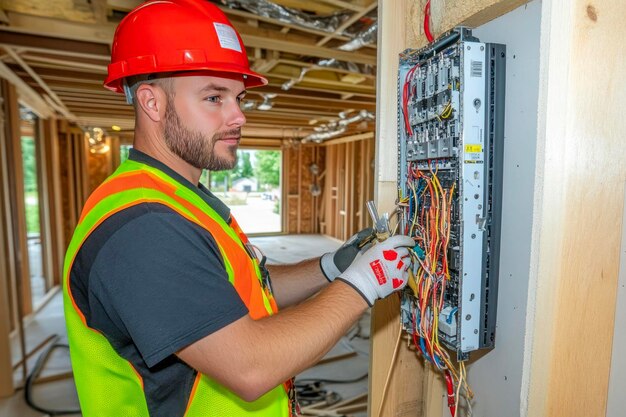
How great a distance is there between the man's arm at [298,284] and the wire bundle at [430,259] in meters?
0.41

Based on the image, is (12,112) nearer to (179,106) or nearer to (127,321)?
(179,106)

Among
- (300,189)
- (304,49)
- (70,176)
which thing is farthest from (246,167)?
(304,49)

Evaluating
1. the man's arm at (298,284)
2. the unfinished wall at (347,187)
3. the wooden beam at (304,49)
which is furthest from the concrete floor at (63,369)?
the unfinished wall at (347,187)

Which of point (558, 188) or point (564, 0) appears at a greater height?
point (564, 0)

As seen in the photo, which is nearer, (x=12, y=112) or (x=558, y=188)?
(x=558, y=188)

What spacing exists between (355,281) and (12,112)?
3665 millimetres

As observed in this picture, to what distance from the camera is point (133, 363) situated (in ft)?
2.60

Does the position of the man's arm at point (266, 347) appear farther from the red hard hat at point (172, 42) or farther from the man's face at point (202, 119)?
the red hard hat at point (172, 42)

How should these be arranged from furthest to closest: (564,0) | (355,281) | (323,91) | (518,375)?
(323,91) < (355,281) < (518,375) < (564,0)

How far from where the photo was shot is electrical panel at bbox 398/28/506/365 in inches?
30.0

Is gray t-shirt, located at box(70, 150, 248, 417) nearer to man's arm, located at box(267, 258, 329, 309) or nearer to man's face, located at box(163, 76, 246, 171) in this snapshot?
man's face, located at box(163, 76, 246, 171)

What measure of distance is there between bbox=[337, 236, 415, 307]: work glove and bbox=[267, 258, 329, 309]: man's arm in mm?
370

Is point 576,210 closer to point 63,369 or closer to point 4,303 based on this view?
point 4,303

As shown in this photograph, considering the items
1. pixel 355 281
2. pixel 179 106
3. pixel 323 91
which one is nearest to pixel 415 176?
pixel 355 281
